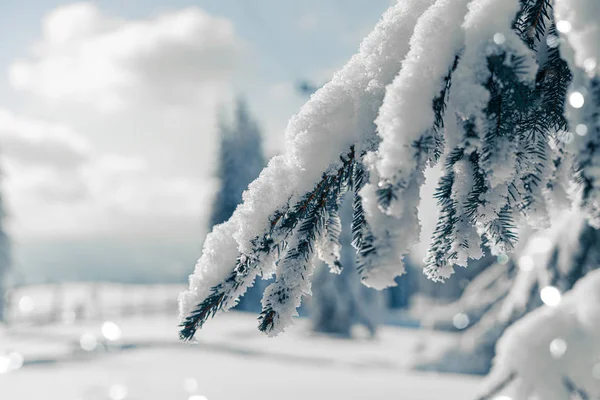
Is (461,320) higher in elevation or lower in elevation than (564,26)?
higher

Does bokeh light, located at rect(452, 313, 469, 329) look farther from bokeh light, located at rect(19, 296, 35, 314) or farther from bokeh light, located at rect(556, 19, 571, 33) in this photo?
bokeh light, located at rect(19, 296, 35, 314)

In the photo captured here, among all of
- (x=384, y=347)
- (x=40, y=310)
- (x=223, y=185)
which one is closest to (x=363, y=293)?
(x=384, y=347)

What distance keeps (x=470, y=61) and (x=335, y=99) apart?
1.39 feet

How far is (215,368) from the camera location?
10430 mm

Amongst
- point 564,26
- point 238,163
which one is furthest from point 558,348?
point 238,163

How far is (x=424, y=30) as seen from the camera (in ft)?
4.14

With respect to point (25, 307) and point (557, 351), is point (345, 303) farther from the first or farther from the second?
point (25, 307)

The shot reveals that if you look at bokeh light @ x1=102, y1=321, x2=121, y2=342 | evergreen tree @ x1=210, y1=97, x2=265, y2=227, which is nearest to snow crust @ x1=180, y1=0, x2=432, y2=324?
bokeh light @ x1=102, y1=321, x2=121, y2=342

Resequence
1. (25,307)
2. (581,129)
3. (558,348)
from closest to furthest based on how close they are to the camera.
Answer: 1. (581,129)
2. (558,348)
3. (25,307)

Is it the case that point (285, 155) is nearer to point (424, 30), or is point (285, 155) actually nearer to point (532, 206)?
point (424, 30)

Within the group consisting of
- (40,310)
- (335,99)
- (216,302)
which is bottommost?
(216,302)

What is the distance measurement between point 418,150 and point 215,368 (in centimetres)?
1033

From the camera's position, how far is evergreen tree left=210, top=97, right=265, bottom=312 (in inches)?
1009

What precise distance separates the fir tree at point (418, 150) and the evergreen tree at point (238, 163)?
2362cm
